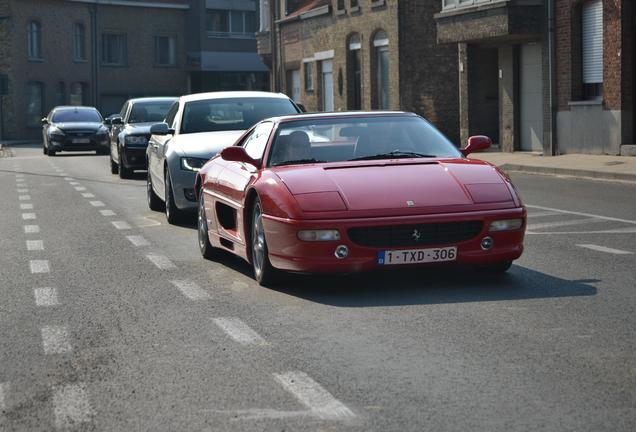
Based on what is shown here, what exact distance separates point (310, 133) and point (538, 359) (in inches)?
174

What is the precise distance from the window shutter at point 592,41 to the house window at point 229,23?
55655 mm

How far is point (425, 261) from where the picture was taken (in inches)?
369

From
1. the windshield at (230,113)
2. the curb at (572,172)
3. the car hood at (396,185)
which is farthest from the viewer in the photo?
the curb at (572,172)

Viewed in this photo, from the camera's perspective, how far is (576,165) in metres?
26.8

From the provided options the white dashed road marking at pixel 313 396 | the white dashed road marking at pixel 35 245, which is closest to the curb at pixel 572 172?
the white dashed road marking at pixel 35 245

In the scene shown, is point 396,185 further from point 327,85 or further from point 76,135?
point 327,85

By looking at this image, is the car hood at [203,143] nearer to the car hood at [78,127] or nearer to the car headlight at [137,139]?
the car headlight at [137,139]

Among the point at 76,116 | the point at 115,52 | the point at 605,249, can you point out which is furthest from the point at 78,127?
the point at 115,52

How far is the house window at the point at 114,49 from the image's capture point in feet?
267

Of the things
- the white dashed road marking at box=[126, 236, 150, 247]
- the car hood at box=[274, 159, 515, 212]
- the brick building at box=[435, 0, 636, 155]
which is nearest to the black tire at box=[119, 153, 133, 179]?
the brick building at box=[435, 0, 636, 155]

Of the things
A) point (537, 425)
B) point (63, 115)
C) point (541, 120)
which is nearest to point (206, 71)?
point (63, 115)

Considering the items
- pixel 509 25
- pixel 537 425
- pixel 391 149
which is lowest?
pixel 537 425

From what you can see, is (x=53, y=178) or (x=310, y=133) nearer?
(x=310, y=133)

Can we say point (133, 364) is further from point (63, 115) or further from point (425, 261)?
point (63, 115)
